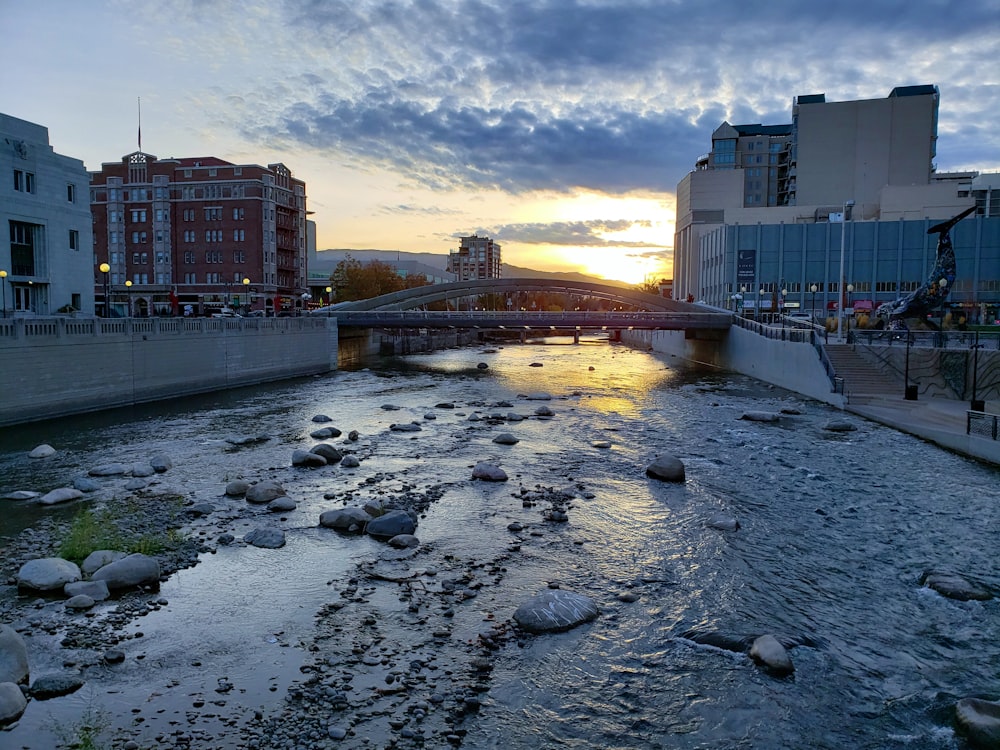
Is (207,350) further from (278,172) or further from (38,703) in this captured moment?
(278,172)

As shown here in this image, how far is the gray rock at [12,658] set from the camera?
342 inches

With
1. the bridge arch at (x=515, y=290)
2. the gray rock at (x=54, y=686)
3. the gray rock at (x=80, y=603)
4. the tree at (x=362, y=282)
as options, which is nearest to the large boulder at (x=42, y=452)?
the gray rock at (x=80, y=603)

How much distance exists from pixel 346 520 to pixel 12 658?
6.93 meters

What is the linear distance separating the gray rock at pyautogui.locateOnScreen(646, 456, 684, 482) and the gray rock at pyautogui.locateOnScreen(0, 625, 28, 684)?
1551 cm

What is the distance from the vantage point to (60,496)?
677 inches

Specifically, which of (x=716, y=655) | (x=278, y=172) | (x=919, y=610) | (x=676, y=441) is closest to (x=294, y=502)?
(x=716, y=655)

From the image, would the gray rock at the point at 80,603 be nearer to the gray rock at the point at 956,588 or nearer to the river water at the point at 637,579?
the river water at the point at 637,579

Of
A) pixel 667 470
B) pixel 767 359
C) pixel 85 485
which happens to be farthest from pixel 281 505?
pixel 767 359

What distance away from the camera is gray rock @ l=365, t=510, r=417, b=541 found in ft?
48.3

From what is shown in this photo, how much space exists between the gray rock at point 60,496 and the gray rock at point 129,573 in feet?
20.1

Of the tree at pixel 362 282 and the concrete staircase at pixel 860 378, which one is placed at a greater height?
the tree at pixel 362 282

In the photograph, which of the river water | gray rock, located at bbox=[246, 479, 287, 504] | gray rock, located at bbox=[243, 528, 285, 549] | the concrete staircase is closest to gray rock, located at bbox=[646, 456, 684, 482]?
the river water

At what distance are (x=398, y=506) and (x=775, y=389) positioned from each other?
33.1 metres

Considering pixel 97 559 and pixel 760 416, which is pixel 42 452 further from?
pixel 760 416
